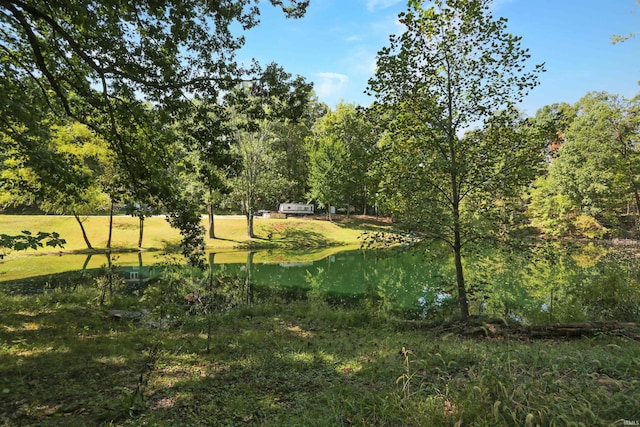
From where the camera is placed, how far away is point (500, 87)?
744 centimetres

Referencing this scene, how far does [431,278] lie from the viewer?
1631cm

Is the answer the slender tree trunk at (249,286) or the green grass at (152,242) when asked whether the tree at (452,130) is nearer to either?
the slender tree trunk at (249,286)

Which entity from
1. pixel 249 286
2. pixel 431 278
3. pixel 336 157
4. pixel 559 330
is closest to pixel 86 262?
pixel 249 286

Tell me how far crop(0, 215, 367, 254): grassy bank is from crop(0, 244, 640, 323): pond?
104 inches

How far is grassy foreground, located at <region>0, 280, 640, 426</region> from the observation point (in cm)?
287

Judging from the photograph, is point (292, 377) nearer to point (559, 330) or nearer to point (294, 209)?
point (559, 330)

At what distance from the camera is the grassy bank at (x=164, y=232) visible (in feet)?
86.3

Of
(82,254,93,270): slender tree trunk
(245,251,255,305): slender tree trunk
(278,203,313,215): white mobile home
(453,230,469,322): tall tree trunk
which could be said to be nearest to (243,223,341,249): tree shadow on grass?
(245,251,255,305): slender tree trunk

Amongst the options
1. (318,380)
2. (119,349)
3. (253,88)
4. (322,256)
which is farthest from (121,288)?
(322,256)

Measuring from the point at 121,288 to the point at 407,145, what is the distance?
12.9 metres

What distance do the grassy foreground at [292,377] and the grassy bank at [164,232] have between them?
16.5 m

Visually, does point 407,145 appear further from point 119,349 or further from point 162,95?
point 119,349

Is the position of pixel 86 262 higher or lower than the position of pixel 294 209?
lower

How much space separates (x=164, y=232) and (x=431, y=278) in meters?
23.3
